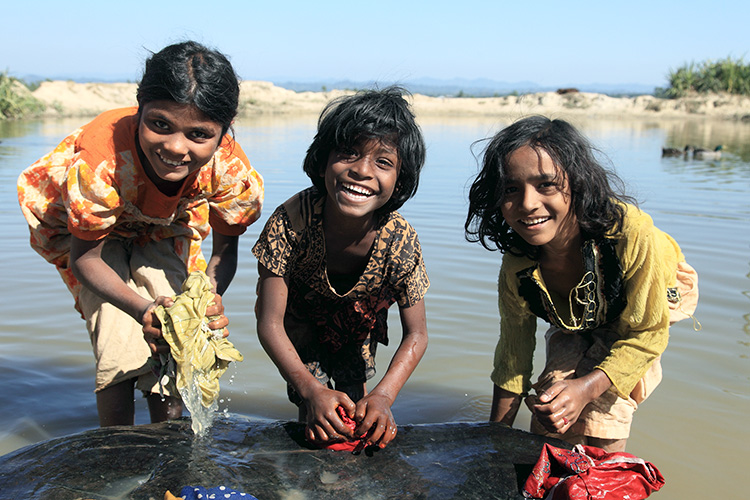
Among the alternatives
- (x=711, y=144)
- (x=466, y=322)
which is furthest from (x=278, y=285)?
(x=711, y=144)

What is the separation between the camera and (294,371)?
274 centimetres

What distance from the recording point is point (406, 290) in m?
2.98

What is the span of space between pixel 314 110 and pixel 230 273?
31.5 meters

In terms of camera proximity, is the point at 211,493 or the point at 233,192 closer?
the point at 211,493

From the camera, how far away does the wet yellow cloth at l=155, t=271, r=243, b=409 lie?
2.51 metres

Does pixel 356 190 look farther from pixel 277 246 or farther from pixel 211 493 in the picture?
pixel 211 493

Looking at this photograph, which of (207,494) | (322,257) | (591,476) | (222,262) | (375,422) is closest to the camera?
(207,494)

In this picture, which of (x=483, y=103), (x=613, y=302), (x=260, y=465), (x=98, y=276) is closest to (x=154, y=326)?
(x=98, y=276)

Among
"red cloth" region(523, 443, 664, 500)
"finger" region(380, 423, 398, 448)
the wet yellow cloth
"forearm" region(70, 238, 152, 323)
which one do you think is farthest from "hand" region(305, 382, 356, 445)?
"forearm" region(70, 238, 152, 323)

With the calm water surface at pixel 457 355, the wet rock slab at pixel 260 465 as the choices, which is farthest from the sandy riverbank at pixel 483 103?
the wet rock slab at pixel 260 465

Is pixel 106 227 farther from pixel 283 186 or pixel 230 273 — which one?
pixel 283 186

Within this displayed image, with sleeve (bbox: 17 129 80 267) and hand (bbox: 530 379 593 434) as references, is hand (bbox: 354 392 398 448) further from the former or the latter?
sleeve (bbox: 17 129 80 267)

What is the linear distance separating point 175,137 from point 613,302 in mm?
2013

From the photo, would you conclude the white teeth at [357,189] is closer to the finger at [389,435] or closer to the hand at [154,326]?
the hand at [154,326]
